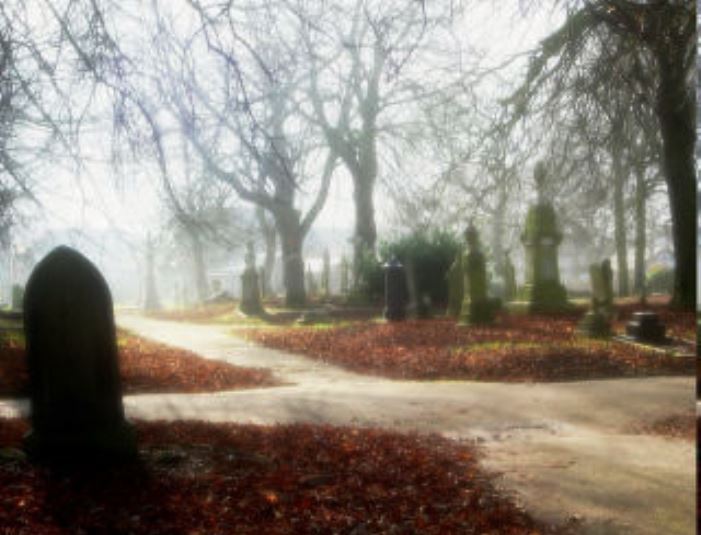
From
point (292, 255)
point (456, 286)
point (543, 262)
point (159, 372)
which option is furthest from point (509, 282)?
point (159, 372)

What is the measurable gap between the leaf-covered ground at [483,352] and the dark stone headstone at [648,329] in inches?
15.8

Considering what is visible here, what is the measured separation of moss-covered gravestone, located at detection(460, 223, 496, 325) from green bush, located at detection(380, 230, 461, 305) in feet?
16.7

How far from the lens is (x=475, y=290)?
15594 millimetres

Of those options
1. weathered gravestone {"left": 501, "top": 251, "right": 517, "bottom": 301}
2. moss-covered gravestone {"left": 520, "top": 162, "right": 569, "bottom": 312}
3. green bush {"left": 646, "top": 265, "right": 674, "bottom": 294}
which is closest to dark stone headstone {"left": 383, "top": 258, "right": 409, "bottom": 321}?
moss-covered gravestone {"left": 520, "top": 162, "right": 569, "bottom": 312}

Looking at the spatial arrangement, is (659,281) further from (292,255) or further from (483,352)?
(483,352)

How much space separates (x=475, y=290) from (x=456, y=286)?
6.62 feet

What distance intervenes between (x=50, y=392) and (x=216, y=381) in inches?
175

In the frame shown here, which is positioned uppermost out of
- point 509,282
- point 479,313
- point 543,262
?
point 543,262

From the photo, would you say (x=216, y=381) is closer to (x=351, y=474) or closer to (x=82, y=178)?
(x=82, y=178)

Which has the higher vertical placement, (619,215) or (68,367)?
(619,215)

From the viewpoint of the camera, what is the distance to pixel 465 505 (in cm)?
414

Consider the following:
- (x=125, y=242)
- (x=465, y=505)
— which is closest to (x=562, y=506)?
(x=465, y=505)

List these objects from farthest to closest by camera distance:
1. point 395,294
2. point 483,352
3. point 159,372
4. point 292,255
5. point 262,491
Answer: point 292,255
point 395,294
point 483,352
point 159,372
point 262,491

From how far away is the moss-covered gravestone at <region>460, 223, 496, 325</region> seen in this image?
608 inches
